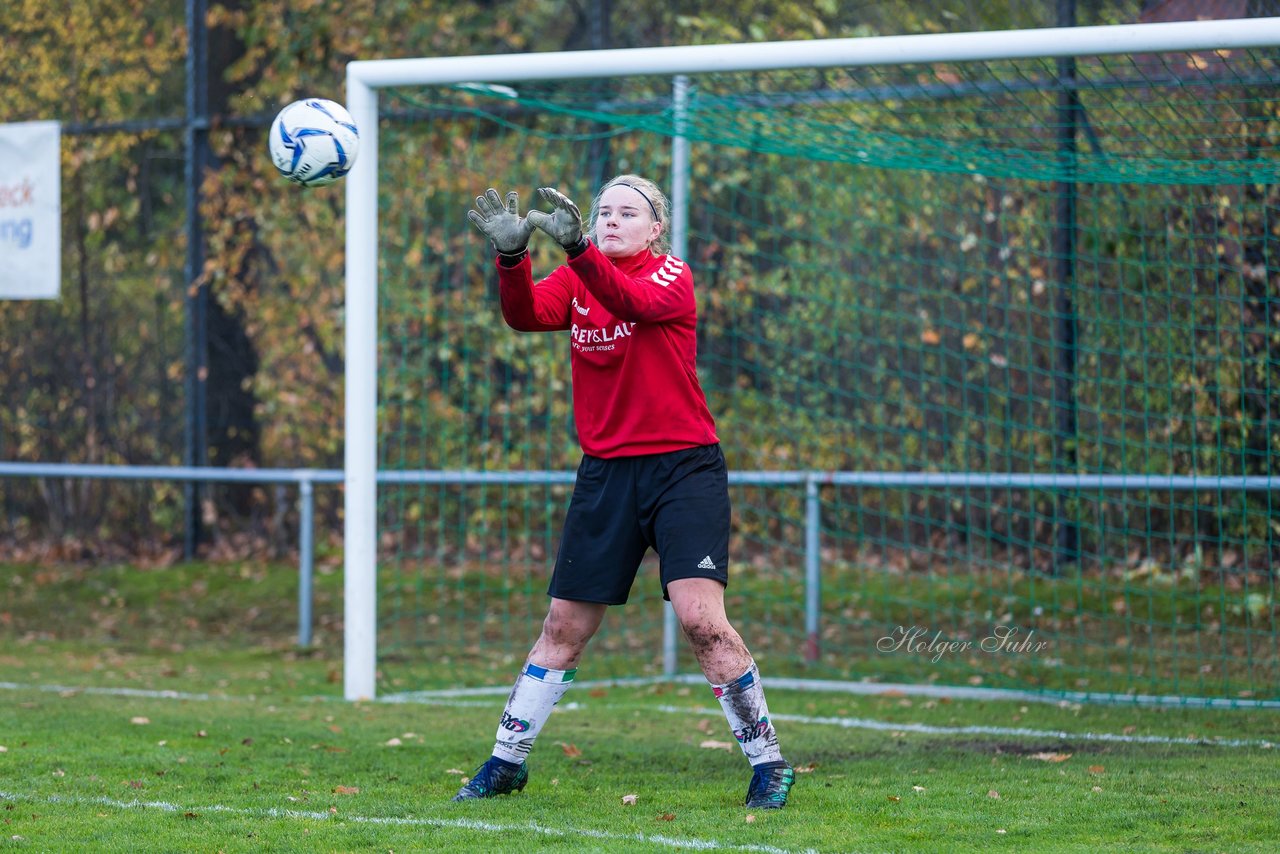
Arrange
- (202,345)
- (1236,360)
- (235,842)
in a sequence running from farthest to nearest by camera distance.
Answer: (202,345)
(1236,360)
(235,842)

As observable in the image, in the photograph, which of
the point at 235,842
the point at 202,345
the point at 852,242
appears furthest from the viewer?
the point at 202,345

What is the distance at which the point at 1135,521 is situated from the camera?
8.51 metres

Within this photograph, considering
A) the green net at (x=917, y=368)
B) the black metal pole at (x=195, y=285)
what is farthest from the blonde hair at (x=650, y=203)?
the black metal pole at (x=195, y=285)

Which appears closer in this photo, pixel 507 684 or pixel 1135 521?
pixel 507 684

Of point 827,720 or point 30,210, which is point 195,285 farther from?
point 827,720

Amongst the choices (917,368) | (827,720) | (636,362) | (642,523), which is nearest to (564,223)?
(636,362)

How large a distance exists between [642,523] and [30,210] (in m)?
7.55

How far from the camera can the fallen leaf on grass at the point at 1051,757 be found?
204 inches

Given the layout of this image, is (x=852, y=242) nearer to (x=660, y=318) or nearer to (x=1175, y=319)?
(x=1175, y=319)

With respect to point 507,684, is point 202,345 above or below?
above

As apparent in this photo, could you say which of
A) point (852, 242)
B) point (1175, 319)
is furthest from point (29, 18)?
point (1175, 319)

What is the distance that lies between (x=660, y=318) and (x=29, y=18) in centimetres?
899

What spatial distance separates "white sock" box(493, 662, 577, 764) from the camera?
448cm

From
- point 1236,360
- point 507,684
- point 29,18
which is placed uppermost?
point 29,18
